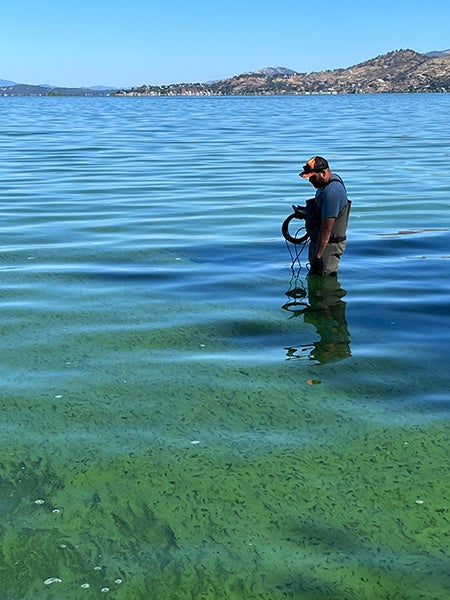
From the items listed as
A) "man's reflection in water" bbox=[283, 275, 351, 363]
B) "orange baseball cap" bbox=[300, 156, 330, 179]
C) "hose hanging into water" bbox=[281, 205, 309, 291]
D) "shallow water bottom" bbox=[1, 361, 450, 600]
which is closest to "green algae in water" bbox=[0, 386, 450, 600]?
"shallow water bottom" bbox=[1, 361, 450, 600]

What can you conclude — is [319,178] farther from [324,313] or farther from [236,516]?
[236,516]

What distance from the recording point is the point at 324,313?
9.62 m

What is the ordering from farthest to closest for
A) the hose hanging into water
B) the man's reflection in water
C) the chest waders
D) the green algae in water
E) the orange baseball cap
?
1. the hose hanging into water
2. the chest waders
3. the orange baseball cap
4. the man's reflection in water
5. the green algae in water

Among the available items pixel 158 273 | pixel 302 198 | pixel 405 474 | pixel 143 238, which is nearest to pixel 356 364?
pixel 405 474

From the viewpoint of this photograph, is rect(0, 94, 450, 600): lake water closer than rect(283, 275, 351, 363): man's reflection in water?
Yes

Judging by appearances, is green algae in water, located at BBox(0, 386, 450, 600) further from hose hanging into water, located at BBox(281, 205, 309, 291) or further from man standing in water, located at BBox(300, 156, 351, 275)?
hose hanging into water, located at BBox(281, 205, 309, 291)

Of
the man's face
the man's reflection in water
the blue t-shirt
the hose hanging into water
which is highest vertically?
the man's face

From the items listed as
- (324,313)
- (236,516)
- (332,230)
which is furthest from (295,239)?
(236,516)

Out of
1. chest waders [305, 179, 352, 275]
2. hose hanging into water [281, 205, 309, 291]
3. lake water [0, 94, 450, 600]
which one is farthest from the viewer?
hose hanging into water [281, 205, 309, 291]

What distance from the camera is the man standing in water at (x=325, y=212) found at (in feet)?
31.7

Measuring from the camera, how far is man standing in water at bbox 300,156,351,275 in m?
9.66

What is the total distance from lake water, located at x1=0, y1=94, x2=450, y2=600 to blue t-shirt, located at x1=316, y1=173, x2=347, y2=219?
3.99ft

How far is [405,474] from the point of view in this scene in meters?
5.53

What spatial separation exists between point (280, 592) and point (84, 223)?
1191 centimetres
